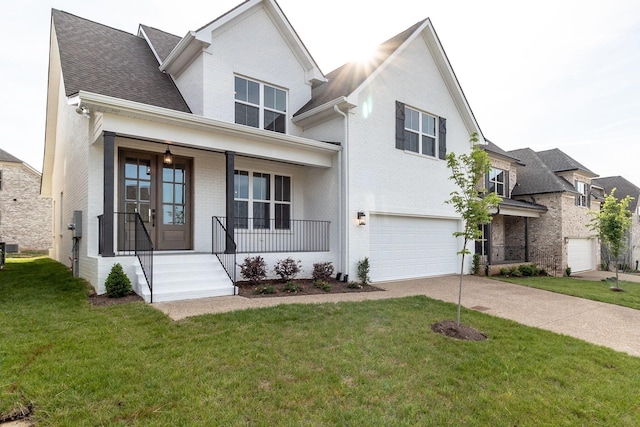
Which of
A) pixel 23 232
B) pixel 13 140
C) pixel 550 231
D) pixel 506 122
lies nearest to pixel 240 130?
pixel 506 122

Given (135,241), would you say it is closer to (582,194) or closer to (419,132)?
(419,132)

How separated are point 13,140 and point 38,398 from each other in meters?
36.6

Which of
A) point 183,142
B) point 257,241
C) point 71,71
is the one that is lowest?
point 257,241

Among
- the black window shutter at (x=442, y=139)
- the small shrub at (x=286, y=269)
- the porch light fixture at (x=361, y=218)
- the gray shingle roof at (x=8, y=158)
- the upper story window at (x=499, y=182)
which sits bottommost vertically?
the small shrub at (x=286, y=269)

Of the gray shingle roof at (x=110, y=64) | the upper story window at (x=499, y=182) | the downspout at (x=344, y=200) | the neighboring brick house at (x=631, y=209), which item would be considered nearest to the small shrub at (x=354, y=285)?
the downspout at (x=344, y=200)

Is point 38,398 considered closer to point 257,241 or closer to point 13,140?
point 257,241

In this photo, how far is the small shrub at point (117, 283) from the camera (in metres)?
6.55

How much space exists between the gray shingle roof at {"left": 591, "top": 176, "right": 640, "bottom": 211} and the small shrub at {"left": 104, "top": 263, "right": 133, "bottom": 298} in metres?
35.9

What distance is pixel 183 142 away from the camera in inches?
309

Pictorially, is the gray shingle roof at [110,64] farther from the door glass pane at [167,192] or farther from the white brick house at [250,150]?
the door glass pane at [167,192]

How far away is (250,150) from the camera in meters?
8.78

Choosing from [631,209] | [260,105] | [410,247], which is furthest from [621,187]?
[260,105]


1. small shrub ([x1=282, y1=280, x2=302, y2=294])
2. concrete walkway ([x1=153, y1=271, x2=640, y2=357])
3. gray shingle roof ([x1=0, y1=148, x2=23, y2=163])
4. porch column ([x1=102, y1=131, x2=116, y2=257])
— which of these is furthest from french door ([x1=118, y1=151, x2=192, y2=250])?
gray shingle roof ([x1=0, y1=148, x2=23, y2=163])

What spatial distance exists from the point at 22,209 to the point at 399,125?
27.0 meters
